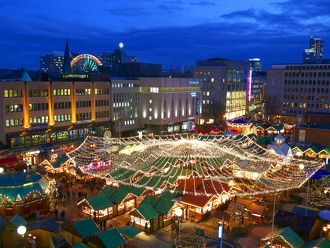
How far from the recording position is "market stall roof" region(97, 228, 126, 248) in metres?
20.1

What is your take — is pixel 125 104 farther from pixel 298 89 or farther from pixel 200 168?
pixel 298 89

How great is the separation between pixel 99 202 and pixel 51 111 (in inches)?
1072

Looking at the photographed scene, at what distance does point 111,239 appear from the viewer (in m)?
20.4

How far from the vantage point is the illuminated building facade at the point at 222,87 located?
324 feet

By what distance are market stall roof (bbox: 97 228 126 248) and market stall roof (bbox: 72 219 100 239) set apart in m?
1.27

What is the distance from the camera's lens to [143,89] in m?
69.1

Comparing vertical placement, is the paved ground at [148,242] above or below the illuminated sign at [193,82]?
below

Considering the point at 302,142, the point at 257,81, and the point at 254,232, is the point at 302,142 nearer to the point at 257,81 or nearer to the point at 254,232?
the point at 254,232

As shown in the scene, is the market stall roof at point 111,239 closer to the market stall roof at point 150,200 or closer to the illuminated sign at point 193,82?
the market stall roof at point 150,200

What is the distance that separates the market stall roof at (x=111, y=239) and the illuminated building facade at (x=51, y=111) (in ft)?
95.8

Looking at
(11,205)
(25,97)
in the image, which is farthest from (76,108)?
(11,205)

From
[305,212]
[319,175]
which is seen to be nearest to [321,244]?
[305,212]

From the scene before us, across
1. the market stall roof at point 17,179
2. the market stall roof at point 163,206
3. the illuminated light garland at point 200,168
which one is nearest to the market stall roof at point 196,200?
the illuminated light garland at point 200,168

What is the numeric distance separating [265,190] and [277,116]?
6590cm
